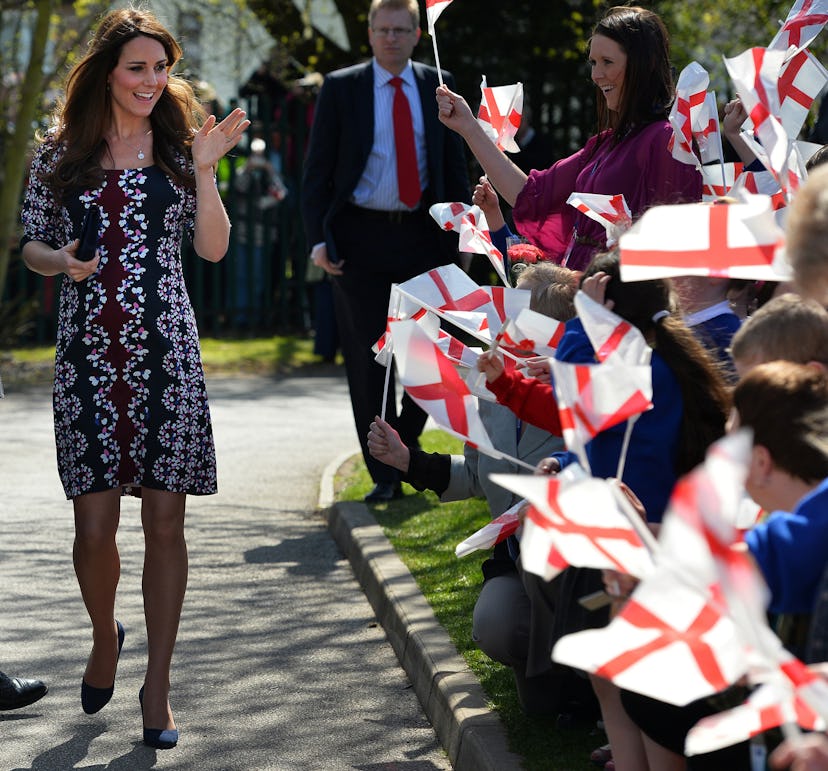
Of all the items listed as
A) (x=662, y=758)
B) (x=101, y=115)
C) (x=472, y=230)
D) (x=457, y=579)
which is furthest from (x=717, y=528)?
(x=457, y=579)

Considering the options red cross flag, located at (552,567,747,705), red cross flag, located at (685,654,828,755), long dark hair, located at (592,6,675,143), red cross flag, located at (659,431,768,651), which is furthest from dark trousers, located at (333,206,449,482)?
red cross flag, located at (659,431,768,651)

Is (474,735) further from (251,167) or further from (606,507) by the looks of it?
(251,167)

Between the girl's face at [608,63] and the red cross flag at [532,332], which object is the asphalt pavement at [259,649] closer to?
the red cross flag at [532,332]

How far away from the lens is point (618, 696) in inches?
140

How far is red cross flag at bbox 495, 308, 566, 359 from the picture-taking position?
4145 millimetres

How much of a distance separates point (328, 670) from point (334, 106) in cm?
348

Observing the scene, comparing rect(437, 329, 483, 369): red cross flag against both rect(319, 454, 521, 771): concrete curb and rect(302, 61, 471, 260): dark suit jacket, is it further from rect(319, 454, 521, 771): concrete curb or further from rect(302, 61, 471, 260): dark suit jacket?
rect(302, 61, 471, 260): dark suit jacket

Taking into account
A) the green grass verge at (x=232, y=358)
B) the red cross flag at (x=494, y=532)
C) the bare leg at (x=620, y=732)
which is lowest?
the green grass verge at (x=232, y=358)

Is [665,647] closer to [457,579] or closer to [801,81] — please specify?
[801,81]

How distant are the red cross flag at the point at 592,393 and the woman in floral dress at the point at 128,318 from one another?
203 cm

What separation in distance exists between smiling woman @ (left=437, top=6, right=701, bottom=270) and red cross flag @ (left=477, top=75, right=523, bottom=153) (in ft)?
0.49

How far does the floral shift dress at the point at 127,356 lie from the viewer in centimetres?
462

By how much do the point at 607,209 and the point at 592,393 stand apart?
1781 mm

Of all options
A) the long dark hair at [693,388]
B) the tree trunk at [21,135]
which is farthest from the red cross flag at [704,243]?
the tree trunk at [21,135]
